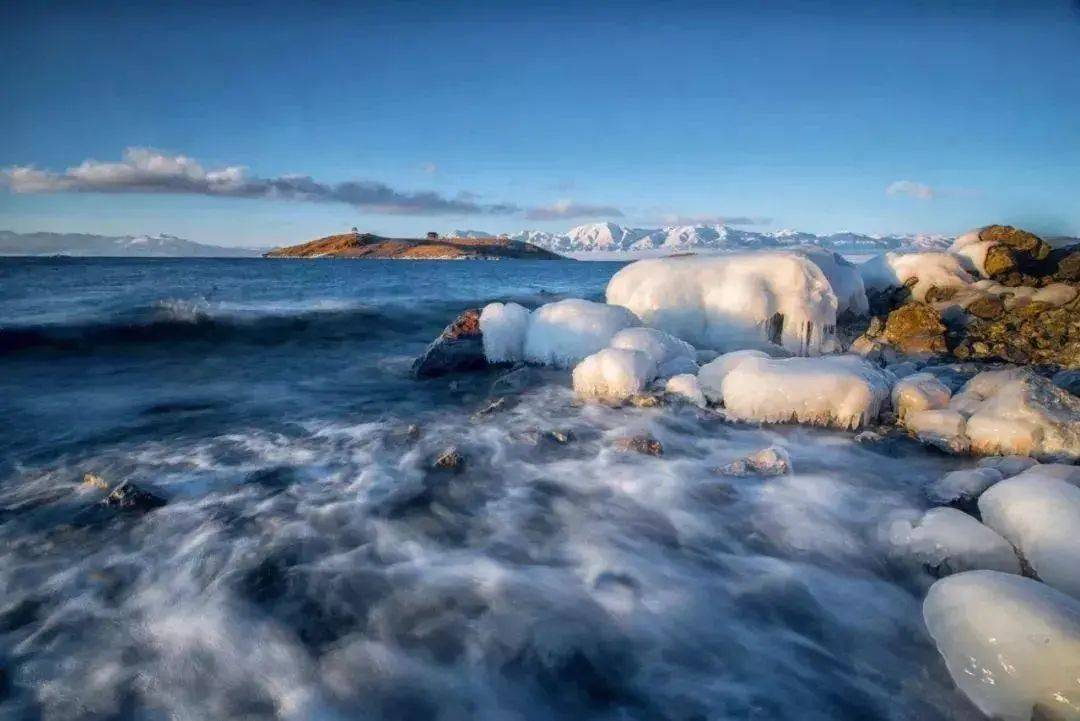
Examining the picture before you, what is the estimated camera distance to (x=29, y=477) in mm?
6824

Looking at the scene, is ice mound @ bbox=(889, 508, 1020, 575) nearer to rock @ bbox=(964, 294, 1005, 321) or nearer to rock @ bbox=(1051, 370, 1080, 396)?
rock @ bbox=(1051, 370, 1080, 396)

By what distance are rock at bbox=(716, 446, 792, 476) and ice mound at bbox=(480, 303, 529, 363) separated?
6.23 meters

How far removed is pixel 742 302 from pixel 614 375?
4.27m

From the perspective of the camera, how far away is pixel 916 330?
38.6 feet

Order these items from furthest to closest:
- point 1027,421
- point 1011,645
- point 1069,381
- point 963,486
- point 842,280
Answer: point 842,280, point 1069,381, point 1027,421, point 963,486, point 1011,645

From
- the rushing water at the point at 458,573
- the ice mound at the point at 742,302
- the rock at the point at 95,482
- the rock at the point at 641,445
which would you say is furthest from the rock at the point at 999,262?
the rock at the point at 95,482

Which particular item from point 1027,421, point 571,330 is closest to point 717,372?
point 571,330

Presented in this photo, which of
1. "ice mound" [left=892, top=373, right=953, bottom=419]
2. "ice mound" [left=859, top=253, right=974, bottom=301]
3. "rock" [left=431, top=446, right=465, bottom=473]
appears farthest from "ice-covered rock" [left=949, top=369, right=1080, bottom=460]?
"ice mound" [left=859, top=253, right=974, bottom=301]

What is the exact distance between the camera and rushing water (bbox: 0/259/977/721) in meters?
3.63

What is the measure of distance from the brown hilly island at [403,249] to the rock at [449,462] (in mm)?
122960

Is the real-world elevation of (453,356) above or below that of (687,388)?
above

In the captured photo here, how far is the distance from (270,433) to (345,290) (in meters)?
29.7

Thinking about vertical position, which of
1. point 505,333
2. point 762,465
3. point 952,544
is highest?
point 505,333

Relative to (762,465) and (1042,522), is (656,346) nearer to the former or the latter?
(762,465)
